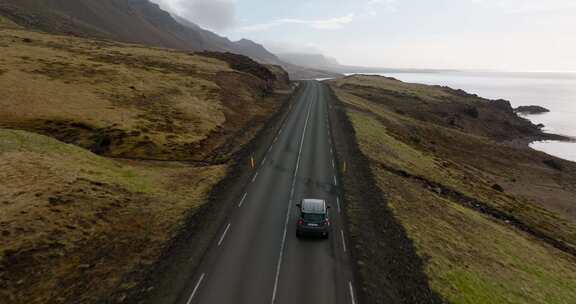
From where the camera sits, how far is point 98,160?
31594 millimetres

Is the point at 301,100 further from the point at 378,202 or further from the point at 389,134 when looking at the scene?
the point at 378,202

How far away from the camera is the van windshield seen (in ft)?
76.5

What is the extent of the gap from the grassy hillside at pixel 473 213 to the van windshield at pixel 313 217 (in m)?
3.08

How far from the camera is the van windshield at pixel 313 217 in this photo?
23306 millimetres

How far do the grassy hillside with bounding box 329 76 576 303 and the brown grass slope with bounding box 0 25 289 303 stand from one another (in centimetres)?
1573

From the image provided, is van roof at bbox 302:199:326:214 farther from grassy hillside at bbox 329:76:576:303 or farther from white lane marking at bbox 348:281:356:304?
white lane marking at bbox 348:281:356:304

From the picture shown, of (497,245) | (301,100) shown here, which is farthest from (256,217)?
(301,100)

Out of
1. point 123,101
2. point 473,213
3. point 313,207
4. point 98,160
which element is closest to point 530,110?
point 473,213

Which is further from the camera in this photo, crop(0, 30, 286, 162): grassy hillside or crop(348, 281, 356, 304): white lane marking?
crop(0, 30, 286, 162): grassy hillside

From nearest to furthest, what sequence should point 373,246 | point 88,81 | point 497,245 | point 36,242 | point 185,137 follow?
point 36,242 < point 373,246 < point 497,245 < point 185,137 < point 88,81

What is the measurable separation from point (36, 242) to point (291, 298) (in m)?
15.4

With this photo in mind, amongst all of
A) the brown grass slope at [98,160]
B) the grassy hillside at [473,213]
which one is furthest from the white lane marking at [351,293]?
the brown grass slope at [98,160]

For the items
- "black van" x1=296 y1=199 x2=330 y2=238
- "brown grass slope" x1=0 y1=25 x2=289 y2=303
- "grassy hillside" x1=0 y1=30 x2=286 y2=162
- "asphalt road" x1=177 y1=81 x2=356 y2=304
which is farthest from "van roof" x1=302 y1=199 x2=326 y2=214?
"grassy hillside" x1=0 y1=30 x2=286 y2=162

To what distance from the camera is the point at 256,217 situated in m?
26.4
